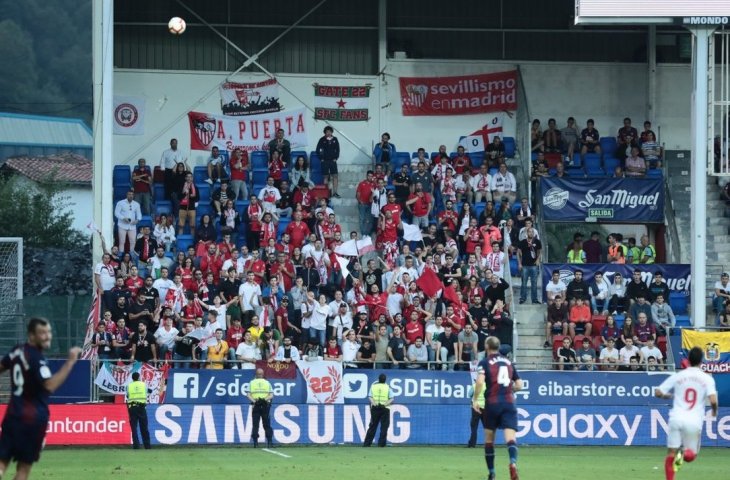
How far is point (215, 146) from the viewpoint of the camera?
3769cm

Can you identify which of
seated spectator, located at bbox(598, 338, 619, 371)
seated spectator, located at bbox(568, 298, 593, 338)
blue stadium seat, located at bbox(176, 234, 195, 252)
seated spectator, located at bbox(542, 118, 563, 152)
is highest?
seated spectator, located at bbox(542, 118, 563, 152)

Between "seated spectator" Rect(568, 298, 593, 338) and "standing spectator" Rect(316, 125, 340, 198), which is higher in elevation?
"standing spectator" Rect(316, 125, 340, 198)

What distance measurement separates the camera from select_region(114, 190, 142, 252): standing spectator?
33875 mm

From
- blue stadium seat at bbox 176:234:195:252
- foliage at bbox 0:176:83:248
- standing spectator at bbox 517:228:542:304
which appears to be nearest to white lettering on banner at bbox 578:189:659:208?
standing spectator at bbox 517:228:542:304

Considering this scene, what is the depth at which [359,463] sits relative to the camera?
2277 centimetres

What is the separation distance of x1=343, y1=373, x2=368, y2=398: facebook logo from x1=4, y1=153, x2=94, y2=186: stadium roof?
40.1 metres

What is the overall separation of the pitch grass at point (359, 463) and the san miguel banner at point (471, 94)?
1491cm

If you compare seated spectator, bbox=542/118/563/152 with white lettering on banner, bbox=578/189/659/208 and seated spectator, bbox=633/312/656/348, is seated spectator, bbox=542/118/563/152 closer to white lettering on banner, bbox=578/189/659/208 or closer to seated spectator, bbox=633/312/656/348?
white lettering on banner, bbox=578/189/659/208

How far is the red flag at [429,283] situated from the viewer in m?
31.8

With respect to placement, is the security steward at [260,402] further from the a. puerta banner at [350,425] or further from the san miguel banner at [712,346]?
the san miguel banner at [712,346]

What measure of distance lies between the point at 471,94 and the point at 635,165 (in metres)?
5.77

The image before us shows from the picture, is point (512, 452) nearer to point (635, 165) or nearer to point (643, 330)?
point (643, 330)

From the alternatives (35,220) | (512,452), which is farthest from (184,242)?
(35,220)

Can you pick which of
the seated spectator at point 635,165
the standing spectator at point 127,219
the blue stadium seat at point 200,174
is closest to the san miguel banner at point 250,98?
the blue stadium seat at point 200,174
